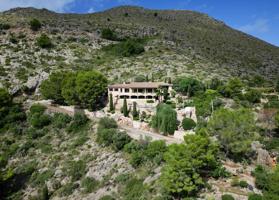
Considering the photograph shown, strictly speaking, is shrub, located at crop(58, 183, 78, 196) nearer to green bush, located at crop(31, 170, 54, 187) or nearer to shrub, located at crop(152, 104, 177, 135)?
green bush, located at crop(31, 170, 54, 187)

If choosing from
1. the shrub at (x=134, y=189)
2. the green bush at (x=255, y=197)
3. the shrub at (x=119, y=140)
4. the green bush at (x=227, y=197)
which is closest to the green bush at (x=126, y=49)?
the shrub at (x=119, y=140)

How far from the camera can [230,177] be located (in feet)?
134

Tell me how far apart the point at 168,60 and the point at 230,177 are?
207ft

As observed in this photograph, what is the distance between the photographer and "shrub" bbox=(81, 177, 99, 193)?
45659 mm

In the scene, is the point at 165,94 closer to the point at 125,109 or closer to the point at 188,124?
the point at 125,109

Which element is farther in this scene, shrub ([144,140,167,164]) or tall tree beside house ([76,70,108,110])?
tall tree beside house ([76,70,108,110])

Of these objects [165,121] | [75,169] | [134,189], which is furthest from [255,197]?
[75,169]

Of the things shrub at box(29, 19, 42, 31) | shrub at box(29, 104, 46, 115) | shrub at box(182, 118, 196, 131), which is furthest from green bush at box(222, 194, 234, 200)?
shrub at box(29, 19, 42, 31)

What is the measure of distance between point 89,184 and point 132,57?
64.7 m

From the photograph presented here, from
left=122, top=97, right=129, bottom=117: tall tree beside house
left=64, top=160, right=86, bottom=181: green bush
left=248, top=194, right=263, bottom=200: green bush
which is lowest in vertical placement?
left=64, top=160, right=86, bottom=181: green bush

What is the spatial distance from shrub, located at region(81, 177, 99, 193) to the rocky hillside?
143ft

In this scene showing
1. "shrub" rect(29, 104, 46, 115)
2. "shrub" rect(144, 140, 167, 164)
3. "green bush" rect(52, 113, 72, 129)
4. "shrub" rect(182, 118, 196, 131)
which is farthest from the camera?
"shrub" rect(29, 104, 46, 115)

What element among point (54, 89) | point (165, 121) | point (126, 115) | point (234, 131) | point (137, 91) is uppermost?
point (54, 89)

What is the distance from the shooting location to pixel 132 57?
10519cm
